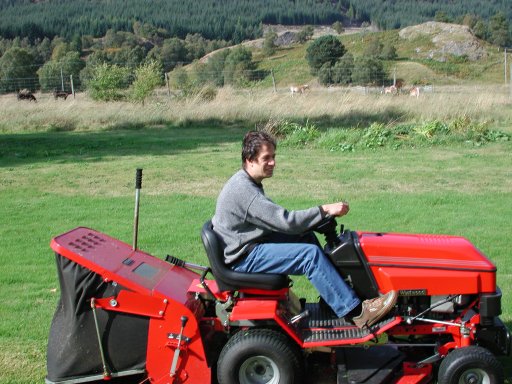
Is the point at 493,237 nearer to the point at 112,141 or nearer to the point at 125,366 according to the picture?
the point at 125,366

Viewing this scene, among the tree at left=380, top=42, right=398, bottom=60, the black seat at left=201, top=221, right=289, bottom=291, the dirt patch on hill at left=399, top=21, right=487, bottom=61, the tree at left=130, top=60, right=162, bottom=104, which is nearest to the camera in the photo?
the black seat at left=201, top=221, right=289, bottom=291

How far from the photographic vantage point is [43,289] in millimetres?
6453

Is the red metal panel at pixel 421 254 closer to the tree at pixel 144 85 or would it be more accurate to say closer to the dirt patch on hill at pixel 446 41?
the tree at pixel 144 85

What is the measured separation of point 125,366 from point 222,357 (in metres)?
0.61

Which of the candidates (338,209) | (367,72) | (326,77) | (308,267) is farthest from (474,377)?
(326,77)

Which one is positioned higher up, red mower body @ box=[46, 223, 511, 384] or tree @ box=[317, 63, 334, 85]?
red mower body @ box=[46, 223, 511, 384]

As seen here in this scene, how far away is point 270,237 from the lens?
4.58 metres

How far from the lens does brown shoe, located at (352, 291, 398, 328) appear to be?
414cm

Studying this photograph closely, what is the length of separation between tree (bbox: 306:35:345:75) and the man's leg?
5153cm

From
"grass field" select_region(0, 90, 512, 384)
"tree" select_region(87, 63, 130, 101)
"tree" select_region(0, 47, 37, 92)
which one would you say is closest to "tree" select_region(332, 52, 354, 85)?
"tree" select_region(87, 63, 130, 101)

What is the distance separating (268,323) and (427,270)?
3.29 feet

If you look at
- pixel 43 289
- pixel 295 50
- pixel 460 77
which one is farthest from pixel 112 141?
pixel 295 50

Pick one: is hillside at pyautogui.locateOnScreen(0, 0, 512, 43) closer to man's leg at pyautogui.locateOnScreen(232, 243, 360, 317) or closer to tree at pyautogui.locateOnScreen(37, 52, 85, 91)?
tree at pyautogui.locateOnScreen(37, 52, 85, 91)

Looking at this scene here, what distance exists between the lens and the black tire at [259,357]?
4.20 m
